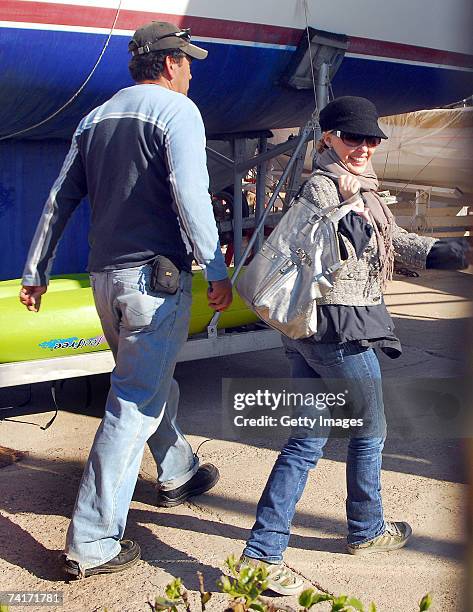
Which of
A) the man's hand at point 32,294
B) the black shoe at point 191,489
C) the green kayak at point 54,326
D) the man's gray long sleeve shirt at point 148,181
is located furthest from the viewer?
the green kayak at point 54,326

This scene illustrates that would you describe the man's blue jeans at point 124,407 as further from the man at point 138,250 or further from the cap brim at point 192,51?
the cap brim at point 192,51

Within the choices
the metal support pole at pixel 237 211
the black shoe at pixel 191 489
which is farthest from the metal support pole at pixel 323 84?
the black shoe at pixel 191 489

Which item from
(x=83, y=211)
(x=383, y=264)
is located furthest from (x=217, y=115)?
(x=383, y=264)

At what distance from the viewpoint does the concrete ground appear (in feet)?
11.1

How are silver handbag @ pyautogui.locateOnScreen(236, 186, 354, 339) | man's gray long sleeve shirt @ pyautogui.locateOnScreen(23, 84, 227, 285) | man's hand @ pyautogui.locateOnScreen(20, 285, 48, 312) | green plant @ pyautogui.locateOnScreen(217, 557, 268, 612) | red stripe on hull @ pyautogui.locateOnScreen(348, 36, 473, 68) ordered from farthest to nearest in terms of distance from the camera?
red stripe on hull @ pyautogui.locateOnScreen(348, 36, 473, 68), man's hand @ pyautogui.locateOnScreen(20, 285, 48, 312), man's gray long sleeve shirt @ pyautogui.locateOnScreen(23, 84, 227, 285), silver handbag @ pyautogui.locateOnScreen(236, 186, 354, 339), green plant @ pyautogui.locateOnScreen(217, 557, 268, 612)

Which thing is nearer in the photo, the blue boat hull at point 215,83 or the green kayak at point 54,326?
the green kayak at point 54,326

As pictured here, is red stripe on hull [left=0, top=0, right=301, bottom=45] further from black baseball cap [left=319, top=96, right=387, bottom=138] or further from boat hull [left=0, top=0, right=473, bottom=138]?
black baseball cap [left=319, top=96, right=387, bottom=138]

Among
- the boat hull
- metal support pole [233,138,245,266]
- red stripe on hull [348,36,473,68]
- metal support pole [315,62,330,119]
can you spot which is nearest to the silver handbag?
the boat hull

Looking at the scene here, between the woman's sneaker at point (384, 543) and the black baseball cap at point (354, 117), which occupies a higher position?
the black baseball cap at point (354, 117)

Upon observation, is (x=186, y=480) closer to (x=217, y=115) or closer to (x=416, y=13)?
(x=217, y=115)

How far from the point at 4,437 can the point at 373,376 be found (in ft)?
8.65

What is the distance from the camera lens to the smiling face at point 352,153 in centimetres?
320

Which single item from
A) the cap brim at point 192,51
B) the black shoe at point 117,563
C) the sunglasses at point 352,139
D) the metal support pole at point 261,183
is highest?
the cap brim at point 192,51

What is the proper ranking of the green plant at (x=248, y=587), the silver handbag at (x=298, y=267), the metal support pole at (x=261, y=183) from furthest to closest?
the metal support pole at (x=261, y=183)
the silver handbag at (x=298, y=267)
the green plant at (x=248, y=587)
